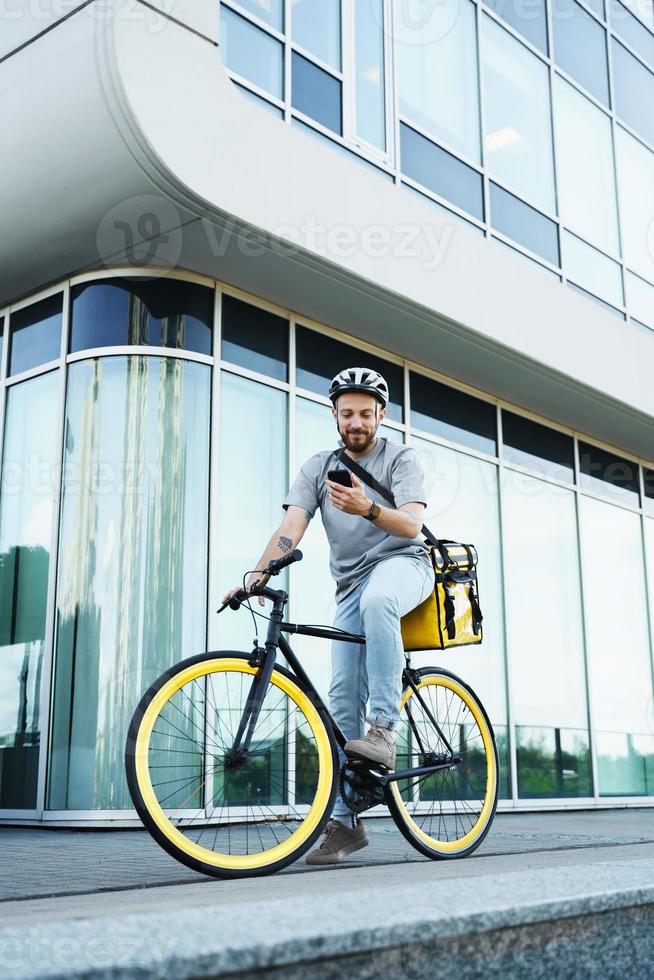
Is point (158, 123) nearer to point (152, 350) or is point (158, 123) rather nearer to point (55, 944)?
point (152, 350)

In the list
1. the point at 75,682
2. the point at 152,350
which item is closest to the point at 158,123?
the point at 152,350

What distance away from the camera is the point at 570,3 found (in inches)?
505

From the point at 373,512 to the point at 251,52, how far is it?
19.1 feet

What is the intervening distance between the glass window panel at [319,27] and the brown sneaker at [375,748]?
680cm

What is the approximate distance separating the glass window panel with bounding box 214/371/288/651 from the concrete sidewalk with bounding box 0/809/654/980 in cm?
437

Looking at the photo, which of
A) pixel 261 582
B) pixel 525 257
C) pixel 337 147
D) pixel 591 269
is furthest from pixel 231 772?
pixel 591 269

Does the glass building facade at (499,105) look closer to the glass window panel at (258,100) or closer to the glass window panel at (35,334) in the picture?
the glass window panel at (258,100)

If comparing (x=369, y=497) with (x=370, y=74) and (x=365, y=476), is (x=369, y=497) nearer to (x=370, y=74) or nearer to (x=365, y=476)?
(x=365, y=476)

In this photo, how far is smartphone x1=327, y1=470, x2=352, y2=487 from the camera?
3.91 m

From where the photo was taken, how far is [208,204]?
22.8ft

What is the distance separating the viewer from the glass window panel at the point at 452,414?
390 inches

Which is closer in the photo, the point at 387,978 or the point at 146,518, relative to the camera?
the point at 387,978

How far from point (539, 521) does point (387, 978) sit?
9.44m

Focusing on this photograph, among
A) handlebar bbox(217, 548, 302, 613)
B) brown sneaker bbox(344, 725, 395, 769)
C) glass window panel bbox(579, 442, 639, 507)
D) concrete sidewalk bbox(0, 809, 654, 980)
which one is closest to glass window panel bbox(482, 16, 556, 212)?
glass window panel bbox(579, 442, 639, 507)
